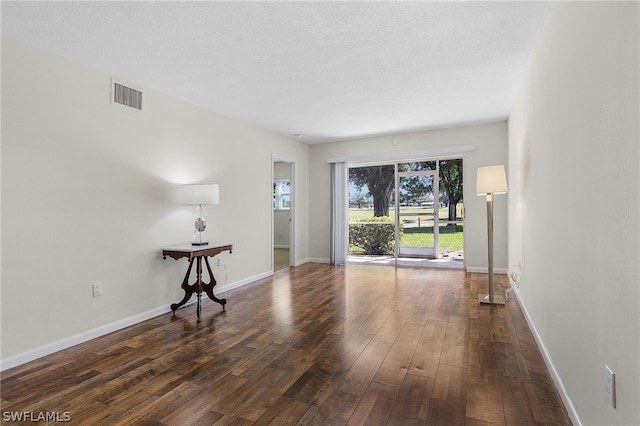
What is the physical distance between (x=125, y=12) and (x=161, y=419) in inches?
101

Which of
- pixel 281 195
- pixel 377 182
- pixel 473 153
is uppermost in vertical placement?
pixel 473 153

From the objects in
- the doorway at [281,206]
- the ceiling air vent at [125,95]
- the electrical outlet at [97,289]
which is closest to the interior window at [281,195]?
the doorway at [281,206]

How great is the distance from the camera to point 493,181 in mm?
3838

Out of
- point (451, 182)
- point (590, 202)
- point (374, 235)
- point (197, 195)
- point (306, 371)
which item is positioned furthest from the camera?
point (374, 235)

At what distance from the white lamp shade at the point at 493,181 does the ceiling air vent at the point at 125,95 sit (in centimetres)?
396

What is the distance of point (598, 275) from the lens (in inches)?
55.1

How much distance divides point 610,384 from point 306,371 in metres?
1.65

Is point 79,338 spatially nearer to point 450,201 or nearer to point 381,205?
point 381,205

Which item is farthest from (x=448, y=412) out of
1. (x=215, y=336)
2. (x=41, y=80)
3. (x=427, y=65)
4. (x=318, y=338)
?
(x=41, y=80)

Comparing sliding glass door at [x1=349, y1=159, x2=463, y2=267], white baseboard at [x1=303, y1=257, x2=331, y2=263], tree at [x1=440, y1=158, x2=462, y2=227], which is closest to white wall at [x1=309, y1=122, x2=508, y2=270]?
sliding glass door at [x1=349, y1=159, x2=463, y2=267]

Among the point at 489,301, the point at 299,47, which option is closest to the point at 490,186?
the point at 489,301

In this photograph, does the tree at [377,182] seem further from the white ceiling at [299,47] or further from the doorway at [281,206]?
the white ceiling at [299,47]

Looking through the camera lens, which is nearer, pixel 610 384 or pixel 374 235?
pixel 610 384

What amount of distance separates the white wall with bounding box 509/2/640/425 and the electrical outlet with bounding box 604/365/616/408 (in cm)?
3
